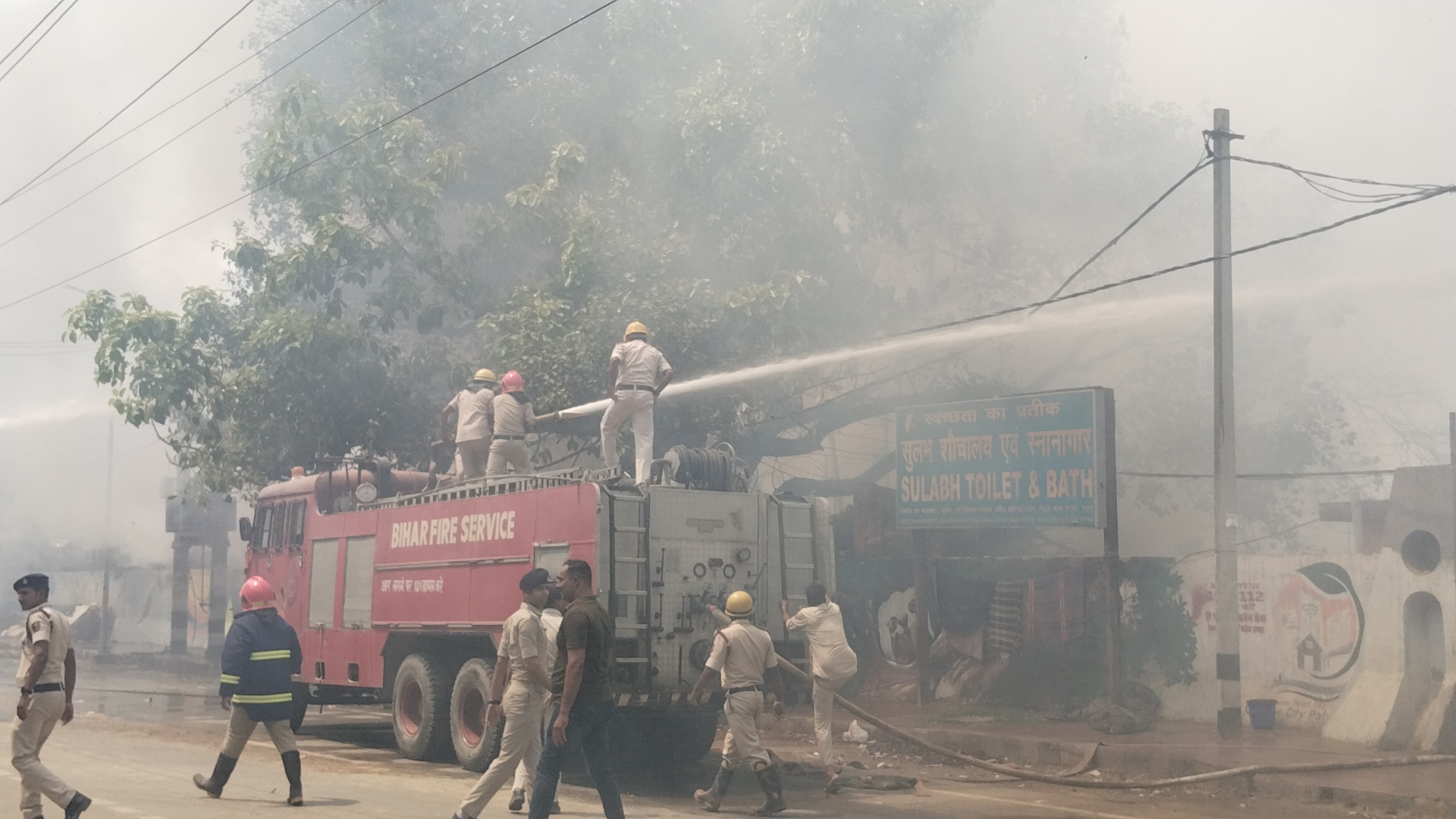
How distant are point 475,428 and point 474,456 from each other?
0.31 m

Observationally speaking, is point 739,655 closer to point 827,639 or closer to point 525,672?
point 827,639

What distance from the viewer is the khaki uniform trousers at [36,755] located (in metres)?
7.46

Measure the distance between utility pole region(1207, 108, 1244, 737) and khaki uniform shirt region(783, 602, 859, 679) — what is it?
4.24m

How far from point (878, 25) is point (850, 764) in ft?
36.9

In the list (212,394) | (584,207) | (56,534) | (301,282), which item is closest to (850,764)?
(584,207)

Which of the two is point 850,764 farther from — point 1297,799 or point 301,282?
point 301,282

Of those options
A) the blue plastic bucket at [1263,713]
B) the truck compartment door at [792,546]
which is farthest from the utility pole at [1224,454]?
the truck compartment door at [792,546]

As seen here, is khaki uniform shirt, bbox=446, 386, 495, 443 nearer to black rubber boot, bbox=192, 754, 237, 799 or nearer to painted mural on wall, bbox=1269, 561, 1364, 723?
black rubber boot, bbox=192, 754, 237, 799

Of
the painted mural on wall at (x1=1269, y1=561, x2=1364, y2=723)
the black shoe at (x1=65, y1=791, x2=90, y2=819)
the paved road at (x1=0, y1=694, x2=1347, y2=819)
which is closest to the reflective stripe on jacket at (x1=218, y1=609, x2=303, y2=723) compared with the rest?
the paved road at (x1=0, y1=694, x2=1347, y2=819)

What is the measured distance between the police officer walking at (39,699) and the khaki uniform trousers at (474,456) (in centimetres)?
569

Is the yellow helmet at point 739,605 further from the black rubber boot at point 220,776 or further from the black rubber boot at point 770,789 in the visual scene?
the black rubber boot at point 220,776

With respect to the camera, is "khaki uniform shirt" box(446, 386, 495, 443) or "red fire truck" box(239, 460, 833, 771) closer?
"red fire truck" box(239, 460, 833, 771)

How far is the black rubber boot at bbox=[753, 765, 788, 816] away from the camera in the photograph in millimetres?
9031

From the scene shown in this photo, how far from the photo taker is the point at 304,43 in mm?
21266
